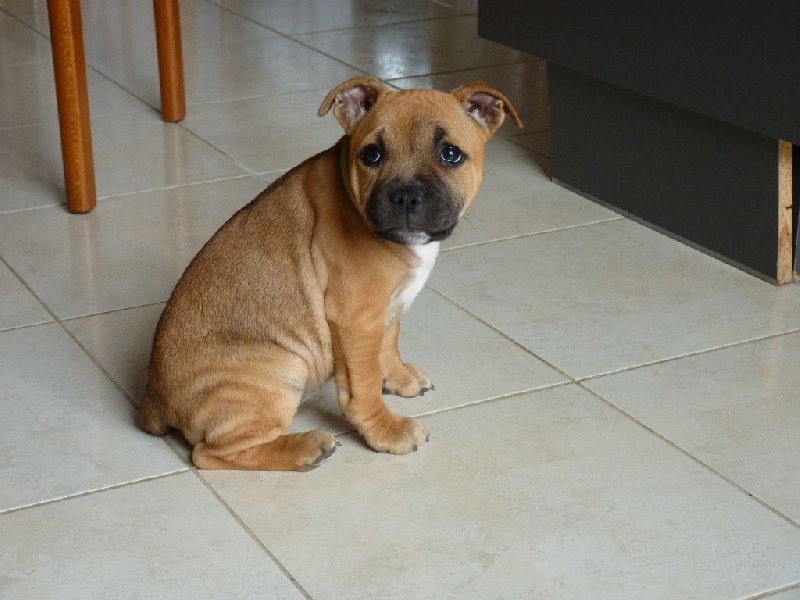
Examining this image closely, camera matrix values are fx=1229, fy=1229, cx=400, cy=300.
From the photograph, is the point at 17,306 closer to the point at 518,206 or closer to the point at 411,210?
the point at 411,210

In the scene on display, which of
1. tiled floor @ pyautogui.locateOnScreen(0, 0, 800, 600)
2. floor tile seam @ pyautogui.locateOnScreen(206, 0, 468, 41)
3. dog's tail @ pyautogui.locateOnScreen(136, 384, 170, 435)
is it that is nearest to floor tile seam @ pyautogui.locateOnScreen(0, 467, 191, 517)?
tiled floor @ pyautogui.locateOnScreen(0, 0, 800, 600)

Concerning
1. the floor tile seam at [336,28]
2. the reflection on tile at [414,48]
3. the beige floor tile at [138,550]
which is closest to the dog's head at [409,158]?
the beige floor tile at [138,550]

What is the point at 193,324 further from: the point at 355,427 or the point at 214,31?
the point at 214,31

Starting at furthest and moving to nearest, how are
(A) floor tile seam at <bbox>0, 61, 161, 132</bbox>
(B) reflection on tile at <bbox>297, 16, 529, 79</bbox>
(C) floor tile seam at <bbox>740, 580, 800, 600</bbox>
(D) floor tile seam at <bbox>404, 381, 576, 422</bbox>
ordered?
(B) reflection on tile at <bbox>297, 16, 529, 79</bbox>
(A) floor tile seam at <bbox>0, 61, 161, 132</bbox>
(D) floor tile seam at <bbox>404, 381, 576, 422</bbox>
(C) floor tile seam at <bbox>740, 580, 800, 600</bbox>

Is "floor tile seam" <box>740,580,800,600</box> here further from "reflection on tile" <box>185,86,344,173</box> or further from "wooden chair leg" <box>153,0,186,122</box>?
"wooden chair leg" <box>153,0,186,122</box>

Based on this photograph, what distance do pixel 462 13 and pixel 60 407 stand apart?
3.77 m

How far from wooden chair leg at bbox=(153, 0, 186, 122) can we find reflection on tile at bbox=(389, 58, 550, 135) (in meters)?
Answer: 0.87

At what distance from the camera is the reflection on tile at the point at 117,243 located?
315cm

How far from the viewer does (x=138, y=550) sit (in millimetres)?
2121

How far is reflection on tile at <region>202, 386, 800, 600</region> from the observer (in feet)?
6.67

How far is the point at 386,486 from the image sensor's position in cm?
230

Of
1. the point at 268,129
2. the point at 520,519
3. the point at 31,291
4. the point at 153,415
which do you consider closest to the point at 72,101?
the point at 31,291

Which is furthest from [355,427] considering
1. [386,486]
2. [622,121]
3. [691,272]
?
[622,121]

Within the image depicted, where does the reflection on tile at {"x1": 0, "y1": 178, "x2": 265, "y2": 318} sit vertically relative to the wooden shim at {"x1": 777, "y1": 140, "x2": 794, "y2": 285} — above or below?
below
